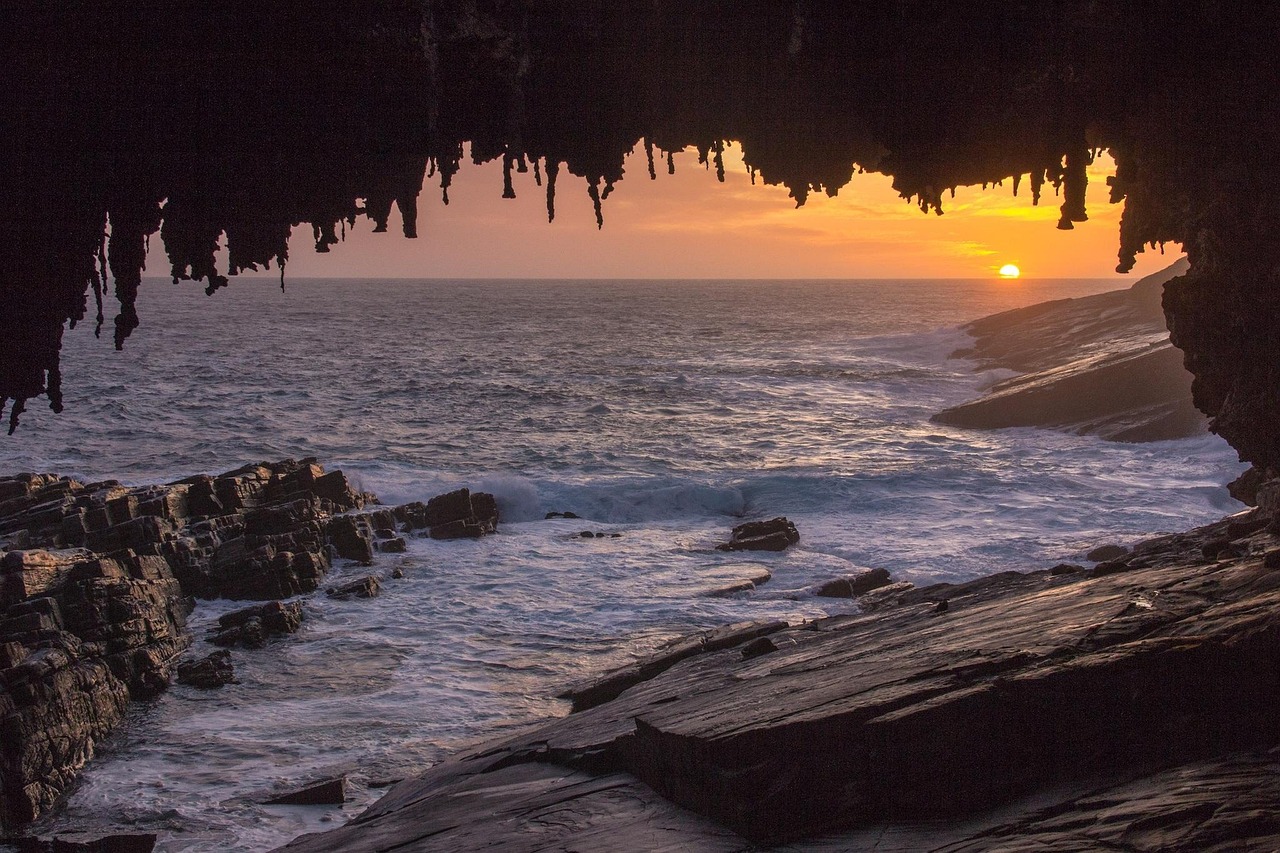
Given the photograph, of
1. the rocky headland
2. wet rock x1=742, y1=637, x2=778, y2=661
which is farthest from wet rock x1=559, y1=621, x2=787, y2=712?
the rocky headland

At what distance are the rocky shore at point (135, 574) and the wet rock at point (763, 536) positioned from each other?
19.6ft

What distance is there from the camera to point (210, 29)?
191 inches

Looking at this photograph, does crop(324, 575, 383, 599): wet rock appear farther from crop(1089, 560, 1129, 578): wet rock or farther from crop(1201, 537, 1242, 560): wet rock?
crop(1201, 537, 1242, 560): wet rock

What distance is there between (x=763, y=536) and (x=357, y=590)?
8537 mm

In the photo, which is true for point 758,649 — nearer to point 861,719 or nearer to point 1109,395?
point 861,719

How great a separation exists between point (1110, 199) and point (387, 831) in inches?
333

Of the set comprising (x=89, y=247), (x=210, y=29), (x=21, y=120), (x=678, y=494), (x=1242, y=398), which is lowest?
(x=678, y=494)

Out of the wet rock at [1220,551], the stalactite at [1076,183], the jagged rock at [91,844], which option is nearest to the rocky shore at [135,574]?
the jagged rock at [91,844]

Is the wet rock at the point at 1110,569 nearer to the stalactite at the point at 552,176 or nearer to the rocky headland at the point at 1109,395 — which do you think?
the stalactite at the point at 552,176

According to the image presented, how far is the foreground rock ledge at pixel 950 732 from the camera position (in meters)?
5.13

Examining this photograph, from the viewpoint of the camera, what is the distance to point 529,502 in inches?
989

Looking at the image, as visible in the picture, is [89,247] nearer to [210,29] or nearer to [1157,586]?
[210,29]

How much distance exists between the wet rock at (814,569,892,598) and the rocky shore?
843 cm

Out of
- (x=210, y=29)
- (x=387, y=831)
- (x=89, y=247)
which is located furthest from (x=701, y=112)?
(x=387, y=831)
